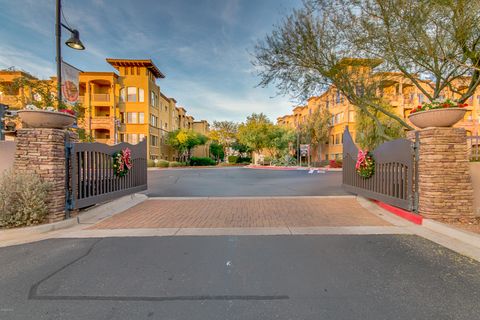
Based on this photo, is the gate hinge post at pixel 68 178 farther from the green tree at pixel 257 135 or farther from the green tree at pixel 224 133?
the green tree at pixel 224 133

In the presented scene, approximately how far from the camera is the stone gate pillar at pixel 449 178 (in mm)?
5215

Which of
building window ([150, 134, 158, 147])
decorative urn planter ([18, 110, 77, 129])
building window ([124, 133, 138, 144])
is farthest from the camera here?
building window ([150, 134, 158, 147])

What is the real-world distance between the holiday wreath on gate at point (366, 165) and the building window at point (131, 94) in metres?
34.3

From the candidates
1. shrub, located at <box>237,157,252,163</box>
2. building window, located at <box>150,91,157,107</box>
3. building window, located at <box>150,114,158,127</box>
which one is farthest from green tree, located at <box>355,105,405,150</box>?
shrub, located at <box>237,157,252,163</box>

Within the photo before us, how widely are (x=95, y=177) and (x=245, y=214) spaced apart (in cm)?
457

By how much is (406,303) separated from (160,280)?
3.13 meters

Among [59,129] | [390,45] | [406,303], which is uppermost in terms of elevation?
[390,45]

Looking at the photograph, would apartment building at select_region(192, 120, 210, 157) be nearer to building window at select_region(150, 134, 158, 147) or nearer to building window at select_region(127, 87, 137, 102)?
building window at select_region(150, 134, 158, 147)

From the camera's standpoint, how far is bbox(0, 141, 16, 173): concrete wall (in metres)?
5.47

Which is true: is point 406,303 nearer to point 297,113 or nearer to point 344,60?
point 344,60

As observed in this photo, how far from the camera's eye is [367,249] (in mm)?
4004

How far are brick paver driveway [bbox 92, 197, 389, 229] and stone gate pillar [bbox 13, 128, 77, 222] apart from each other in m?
1.19

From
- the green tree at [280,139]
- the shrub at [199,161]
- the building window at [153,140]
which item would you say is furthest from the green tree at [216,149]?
the building window at [153,140]

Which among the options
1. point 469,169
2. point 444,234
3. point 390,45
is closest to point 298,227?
point 444,234
